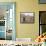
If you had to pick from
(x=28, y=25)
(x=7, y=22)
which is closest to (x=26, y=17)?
(x=28, y=25)

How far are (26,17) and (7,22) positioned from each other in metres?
0.72

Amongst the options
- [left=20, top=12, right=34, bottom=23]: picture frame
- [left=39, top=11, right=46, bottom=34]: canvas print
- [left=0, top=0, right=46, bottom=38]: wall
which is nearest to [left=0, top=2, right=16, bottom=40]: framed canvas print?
[left=0, top=0, right=46, bottom=38]: wall

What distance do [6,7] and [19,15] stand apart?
56 centimetres

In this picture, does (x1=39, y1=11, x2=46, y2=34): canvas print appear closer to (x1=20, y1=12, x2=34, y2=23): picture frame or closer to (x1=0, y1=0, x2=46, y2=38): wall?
(x1=0, y1=0, x2=46, y2=38): wall

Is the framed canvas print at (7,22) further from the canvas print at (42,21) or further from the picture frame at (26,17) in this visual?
the canvas print at (42,21)

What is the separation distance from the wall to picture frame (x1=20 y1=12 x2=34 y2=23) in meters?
0.11

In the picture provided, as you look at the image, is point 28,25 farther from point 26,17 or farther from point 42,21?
point 42,21

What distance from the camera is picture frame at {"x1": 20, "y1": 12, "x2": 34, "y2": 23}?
5.03 metres

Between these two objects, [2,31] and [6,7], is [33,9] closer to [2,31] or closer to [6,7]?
[6,7]

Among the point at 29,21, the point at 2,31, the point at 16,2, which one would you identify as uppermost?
the point at 16,2

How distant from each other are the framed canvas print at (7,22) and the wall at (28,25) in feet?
0.63

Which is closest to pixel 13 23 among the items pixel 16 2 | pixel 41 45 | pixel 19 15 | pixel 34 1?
pixel 19 15

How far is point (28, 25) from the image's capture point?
5062mm

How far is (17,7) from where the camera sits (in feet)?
16.5
